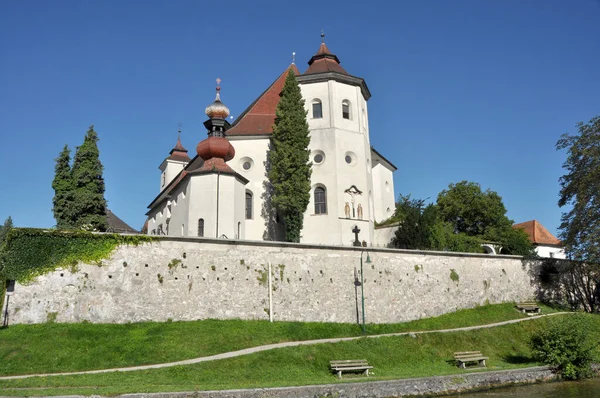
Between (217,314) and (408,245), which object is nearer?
(217,314)

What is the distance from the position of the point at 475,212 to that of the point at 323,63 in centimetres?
1925

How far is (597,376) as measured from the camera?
830 inches

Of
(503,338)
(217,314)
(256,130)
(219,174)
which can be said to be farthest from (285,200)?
(503,338)

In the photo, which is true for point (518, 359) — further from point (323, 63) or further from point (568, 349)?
point (323, 63)

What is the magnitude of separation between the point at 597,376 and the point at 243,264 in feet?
51.9

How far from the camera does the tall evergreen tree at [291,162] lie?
35.0 meters

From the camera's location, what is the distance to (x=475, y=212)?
47.2 m

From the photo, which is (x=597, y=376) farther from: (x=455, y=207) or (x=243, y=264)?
(x=455, y=207)

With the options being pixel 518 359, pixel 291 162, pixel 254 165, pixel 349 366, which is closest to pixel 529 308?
pixel 518 359

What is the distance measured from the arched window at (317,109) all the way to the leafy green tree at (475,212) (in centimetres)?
1517

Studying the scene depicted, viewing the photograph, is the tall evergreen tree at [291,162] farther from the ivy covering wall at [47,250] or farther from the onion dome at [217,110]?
the ivy covering wall at [47,250]

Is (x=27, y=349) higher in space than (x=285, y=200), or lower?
lower

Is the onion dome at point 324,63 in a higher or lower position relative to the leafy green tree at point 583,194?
higher

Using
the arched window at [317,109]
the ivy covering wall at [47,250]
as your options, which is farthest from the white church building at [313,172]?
the ivy covering wall at [47,250]
